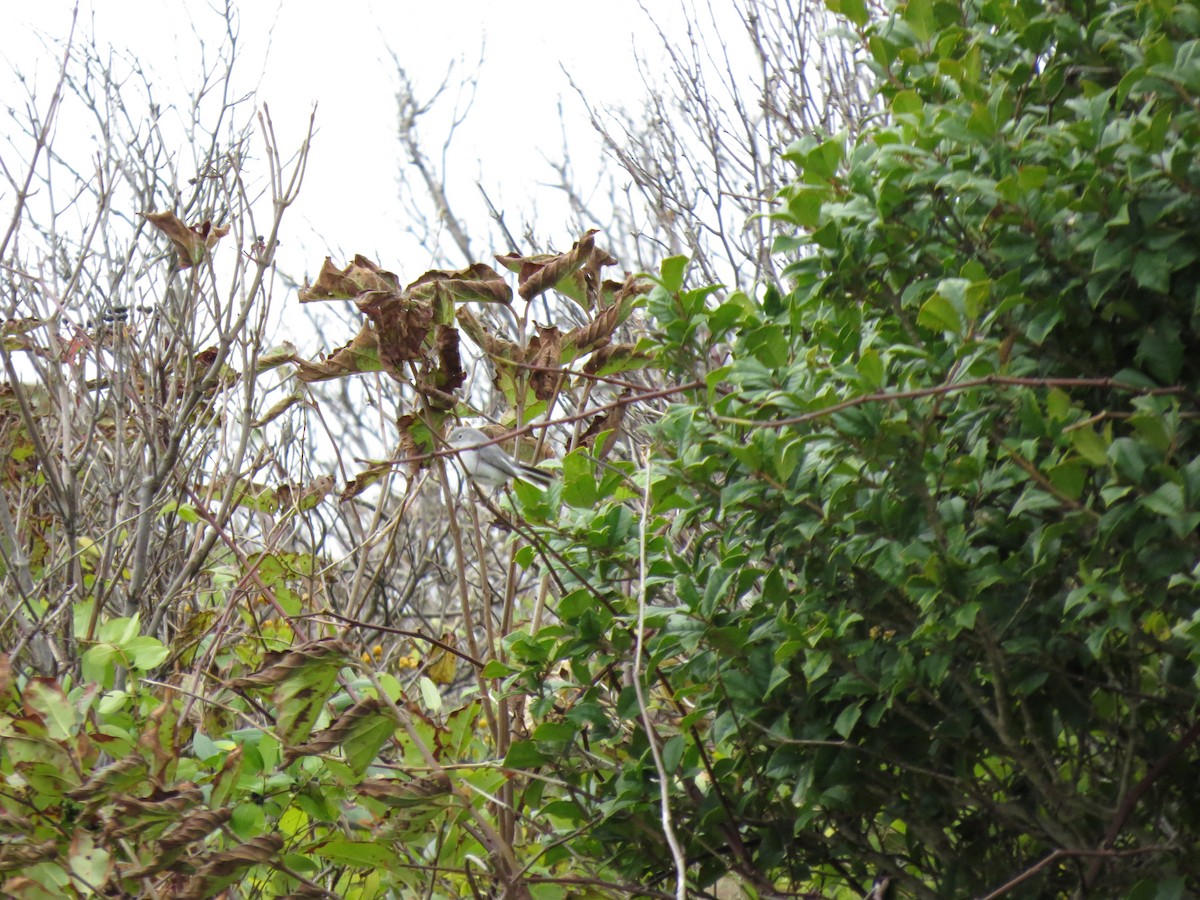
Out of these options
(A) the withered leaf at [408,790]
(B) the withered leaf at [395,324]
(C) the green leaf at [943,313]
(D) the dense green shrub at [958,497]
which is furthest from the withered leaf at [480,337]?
(C) the green leaf at [943,313]

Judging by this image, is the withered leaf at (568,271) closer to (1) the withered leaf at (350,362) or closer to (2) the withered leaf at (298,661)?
(1) the withered leaf at (350,362)

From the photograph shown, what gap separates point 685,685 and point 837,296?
90 centimetres

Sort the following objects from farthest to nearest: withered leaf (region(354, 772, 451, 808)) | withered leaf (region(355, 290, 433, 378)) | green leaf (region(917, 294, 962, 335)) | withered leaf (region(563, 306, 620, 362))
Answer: withered leaf (region(563, 306, 620, 362))
withered leaf (region(355, 290, 433, 378))
withered leaf (region(354, 772, 451, 808))
green leaf (region(917, 294, 962, 335))

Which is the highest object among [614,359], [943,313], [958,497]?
[614,359]

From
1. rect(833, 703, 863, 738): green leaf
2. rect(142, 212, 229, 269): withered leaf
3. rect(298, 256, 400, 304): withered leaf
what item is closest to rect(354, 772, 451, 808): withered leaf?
rect(833, 703, 863, 738): green leaf

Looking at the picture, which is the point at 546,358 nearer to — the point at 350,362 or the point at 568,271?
the point at 568,271

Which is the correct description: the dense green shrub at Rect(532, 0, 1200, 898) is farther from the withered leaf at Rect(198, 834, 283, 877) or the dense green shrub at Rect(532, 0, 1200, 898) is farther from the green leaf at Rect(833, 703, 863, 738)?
the withered leaf at Rect(198, 834, 283, 877)

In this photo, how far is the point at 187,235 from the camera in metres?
2.68

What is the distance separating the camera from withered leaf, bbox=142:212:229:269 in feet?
8.42

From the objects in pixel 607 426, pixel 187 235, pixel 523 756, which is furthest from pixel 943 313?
pixel 187 235

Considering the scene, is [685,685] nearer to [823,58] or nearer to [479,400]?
[823,58]

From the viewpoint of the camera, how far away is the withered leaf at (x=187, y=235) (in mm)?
2566

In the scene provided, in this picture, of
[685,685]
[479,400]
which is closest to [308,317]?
[479,400]

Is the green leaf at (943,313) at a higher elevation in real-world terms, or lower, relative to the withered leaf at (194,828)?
higher
